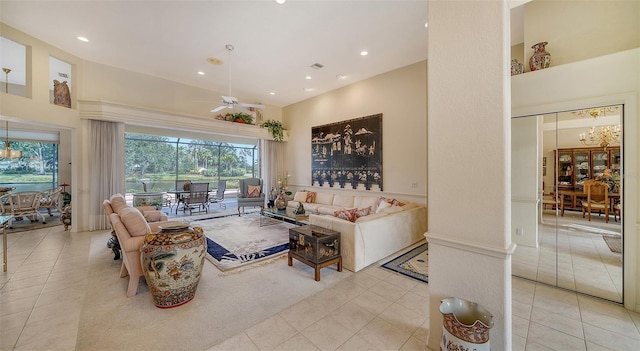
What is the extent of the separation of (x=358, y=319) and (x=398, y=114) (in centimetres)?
437

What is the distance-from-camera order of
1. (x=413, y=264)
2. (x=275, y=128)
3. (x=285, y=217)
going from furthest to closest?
(x=275, y=128), (x=285, y=217), (x=413, y=264)

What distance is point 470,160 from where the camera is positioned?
1636mm

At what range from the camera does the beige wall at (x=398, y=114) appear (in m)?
4.93

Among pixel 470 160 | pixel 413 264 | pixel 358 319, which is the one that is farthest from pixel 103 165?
pixel 470 160

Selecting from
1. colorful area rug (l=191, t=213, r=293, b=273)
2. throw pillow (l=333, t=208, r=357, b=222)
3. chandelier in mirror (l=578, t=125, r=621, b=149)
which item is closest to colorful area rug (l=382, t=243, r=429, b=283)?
throw pillow (l=333, t=208, r=357, b=222)

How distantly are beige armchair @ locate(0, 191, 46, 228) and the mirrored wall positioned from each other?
9.78 m

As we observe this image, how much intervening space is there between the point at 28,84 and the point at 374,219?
21.7 feet

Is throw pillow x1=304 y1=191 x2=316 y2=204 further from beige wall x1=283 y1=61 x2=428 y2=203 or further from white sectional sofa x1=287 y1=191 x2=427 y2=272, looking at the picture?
white sectional sofa x1=287 y1=191 x2=427 y2=272

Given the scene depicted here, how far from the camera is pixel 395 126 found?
537 cm

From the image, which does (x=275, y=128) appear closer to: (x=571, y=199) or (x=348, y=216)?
(x=348, y=216)

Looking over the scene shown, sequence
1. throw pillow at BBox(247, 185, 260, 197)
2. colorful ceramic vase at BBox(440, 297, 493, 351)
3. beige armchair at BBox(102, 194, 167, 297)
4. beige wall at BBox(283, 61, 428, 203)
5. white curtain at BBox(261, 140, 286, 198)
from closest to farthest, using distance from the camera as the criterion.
Answer: colorful ceramic vase at BBox(440, 297, 493, 351) → beige armchair at BBox(102, 194, 167, 297) → beige wall at BBox(283, 61, 428, 203) → throw pillow at BBox(247, 185, 260, 197) → white curtain at BBox(261, 140, 286, 198)

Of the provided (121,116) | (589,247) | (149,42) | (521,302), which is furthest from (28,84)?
(589,247)

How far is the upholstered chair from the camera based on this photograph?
6.86m

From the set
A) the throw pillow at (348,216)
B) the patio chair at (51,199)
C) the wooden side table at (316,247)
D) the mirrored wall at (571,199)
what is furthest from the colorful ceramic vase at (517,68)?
the patio chair at (51,199)
